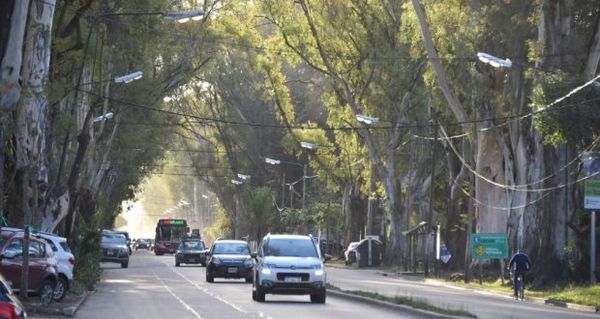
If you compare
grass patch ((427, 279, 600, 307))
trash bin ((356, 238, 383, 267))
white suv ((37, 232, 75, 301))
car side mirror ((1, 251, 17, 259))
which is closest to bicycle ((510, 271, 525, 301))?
grass patch ((427, 279, 600, 307))

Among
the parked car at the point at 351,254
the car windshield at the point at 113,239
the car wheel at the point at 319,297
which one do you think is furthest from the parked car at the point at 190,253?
the car wheel at the point at 319,297

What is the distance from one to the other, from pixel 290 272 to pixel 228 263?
1269cm

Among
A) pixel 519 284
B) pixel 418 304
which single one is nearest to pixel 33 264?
pixel 418 304

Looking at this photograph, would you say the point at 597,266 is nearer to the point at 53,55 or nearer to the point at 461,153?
the point at 461,153

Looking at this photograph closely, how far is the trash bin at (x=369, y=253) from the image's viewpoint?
7438 centimetres

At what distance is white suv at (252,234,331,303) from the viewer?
29188mm

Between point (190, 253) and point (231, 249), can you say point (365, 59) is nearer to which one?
point (190, 253)

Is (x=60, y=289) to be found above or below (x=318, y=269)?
below

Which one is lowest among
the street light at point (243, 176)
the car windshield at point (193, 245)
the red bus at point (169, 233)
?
the car windshield at point (193, 245)

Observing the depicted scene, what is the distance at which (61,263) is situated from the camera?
28.2 meters

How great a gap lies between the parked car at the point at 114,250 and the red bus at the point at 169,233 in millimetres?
28444

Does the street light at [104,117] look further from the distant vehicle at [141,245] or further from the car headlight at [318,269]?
the distant vehicle at [141,245]

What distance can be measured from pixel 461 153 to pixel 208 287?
23.9 metres

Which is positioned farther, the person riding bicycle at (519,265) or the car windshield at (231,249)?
the car windshield at (231,249)
